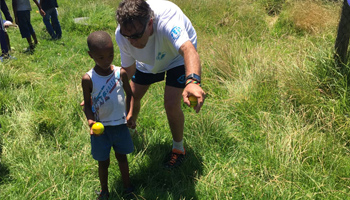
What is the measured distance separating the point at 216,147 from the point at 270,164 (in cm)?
66

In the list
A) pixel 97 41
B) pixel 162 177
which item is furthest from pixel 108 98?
pixel 162 177

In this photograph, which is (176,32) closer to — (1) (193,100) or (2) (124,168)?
(1) (193,100)

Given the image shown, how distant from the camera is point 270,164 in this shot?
9.39 ft

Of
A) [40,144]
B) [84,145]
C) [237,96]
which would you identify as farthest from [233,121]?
[40,144]

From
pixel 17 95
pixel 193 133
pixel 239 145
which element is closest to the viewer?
pixel 239 145

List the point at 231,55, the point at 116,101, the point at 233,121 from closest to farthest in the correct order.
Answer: the point at 116,101
the point at 233,121
the point at 231,55

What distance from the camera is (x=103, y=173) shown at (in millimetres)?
2650

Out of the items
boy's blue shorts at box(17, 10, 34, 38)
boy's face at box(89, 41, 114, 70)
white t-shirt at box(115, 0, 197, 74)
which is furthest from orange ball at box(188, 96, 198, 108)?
boy's blue shorts at box(17, 10, 34, 38)

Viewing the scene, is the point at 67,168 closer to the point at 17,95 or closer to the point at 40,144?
the point at 40,144

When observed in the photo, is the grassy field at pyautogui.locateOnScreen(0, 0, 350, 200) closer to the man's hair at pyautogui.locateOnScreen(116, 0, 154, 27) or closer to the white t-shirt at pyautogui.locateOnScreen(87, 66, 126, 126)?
the white t-shirt at pyautogui.locateOnScreen(87, 66, 126, 126)

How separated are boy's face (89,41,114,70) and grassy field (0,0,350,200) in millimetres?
1113

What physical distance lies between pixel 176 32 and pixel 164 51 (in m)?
0.37

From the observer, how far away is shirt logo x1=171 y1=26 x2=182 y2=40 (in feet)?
8.12

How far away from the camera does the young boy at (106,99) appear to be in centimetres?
227
